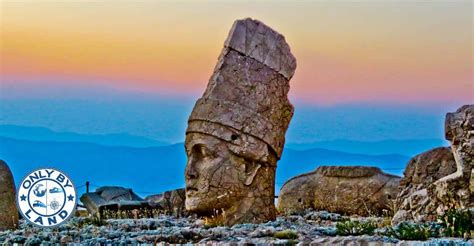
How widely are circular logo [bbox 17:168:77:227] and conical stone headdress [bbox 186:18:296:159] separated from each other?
3.42 m

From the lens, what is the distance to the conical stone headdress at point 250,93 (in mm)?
22391

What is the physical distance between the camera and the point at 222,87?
74.4ft

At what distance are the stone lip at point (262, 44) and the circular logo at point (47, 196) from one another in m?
4.69

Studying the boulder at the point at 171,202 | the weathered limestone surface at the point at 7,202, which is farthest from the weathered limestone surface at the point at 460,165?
the boulder at the point at 171,202

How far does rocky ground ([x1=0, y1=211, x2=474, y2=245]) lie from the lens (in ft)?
56.0

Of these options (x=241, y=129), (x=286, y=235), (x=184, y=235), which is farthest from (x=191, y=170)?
(x=286, y=235)

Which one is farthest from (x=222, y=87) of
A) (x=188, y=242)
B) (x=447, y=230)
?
(x=447, y=230)

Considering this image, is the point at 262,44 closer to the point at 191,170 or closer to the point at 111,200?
the point at 191,170

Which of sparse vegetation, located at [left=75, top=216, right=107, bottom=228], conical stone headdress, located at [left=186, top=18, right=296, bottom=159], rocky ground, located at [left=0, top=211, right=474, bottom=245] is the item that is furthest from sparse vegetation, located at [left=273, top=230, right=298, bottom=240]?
sparse vegetation, located at [left=75, top=216, right=107, bottom=228]

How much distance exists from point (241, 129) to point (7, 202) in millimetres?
4708

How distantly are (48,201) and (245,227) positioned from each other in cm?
351

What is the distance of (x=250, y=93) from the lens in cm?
2258

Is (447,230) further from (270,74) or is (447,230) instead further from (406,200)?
(270,74)

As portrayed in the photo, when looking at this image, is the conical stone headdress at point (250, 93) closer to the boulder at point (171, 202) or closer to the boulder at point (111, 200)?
the boulder at point (171, 202)
